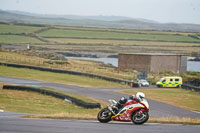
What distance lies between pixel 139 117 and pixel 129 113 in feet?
1.60

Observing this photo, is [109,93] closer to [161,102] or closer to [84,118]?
[161,102]

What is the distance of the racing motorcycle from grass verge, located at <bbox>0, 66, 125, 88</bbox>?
37504mm

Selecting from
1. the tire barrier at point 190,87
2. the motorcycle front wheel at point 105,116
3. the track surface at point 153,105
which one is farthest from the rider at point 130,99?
the tire barrier at point 190,87

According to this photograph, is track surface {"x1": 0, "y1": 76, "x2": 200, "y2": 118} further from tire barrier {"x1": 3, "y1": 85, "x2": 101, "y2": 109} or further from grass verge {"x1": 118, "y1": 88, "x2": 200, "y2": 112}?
tire barrier {"x1": 3, "y1": 85, "x2": 101, "y2": 109}

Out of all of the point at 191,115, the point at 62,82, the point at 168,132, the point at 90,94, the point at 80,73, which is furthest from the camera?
the point at 80,73

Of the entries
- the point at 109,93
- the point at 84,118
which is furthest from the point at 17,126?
the point at 109,93

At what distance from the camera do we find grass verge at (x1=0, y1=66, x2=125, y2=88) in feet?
192

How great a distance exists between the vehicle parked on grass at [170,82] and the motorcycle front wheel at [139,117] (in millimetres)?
44752

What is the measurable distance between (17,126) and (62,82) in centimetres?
4128

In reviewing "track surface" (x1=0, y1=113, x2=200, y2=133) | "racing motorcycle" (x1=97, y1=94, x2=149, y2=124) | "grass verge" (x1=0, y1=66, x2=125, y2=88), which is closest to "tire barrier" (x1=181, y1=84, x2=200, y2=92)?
"grass verge" (x1=0, y1=66, x2=125, y2=88)

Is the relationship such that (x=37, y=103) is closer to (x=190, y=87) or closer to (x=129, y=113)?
(x=129, y=113)

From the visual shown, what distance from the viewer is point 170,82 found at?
63844mm

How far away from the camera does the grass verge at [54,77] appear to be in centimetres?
5838

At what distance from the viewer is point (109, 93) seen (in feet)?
159
